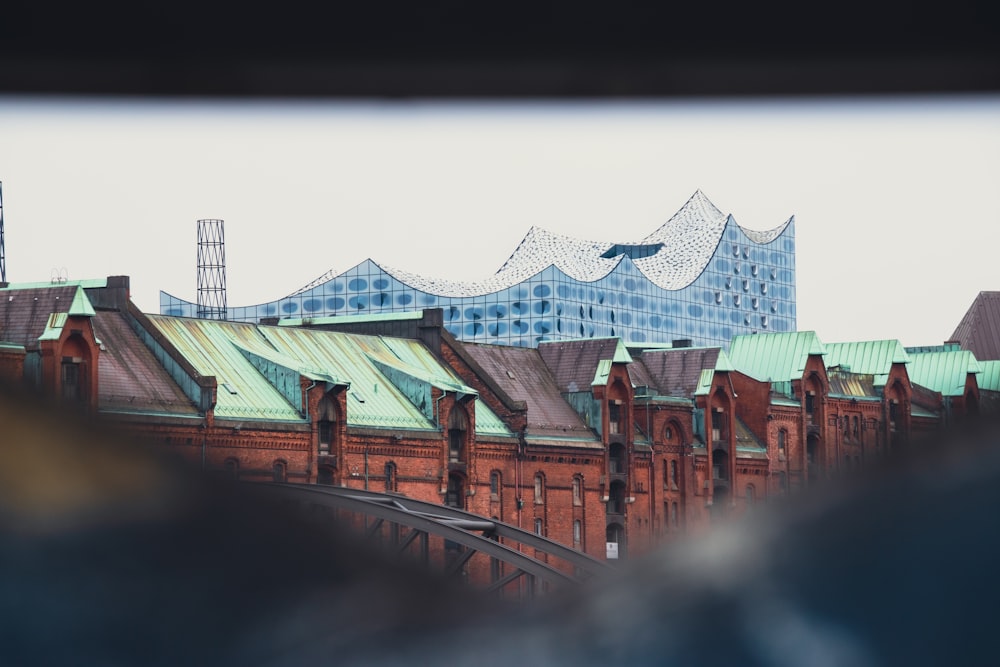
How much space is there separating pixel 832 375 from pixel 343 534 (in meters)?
72.7

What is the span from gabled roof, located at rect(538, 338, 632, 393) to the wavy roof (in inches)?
1629

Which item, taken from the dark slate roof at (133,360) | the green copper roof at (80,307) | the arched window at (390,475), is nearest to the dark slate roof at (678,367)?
the arched window at (390,475)

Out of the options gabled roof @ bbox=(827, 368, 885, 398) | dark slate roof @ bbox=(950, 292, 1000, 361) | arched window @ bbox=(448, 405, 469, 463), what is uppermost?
dark slate roof @ bbox=(950, 292, 1000, 361)

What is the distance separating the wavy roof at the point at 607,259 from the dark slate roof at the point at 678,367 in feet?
127

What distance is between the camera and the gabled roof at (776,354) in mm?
72375

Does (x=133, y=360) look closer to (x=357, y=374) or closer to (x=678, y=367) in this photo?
(x=357, y=374)

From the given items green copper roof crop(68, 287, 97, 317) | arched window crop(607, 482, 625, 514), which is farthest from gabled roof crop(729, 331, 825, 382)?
green copper roof crop(68, 287, 97, 317)

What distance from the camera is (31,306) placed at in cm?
4309

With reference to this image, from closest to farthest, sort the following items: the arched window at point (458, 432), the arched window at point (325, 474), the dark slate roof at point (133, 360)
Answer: the dark slate roof at point (133, 360)
the arched window at point (325, 474)
the arched window at point (458, 432)

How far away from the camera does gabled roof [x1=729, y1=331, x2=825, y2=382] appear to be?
7238 centimetres

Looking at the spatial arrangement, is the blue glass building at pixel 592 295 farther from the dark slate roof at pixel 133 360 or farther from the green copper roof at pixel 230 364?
the dark slate roof at pixel 133 360

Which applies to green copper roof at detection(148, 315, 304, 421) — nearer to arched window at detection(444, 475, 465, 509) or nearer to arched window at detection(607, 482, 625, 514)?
arched window at detection(444, 475, 465, 509)

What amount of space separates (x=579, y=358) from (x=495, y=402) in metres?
7.42

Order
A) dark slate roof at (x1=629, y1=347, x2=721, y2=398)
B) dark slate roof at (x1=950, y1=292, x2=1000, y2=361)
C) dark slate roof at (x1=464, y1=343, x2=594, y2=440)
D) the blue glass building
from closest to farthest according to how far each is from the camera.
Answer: dark slate roof at (x1=950, y1=292, x2=1000, y2=361) → dark slate roof at (x1=464, y1=343, x2=594, y2=440) → dark slate roof at (x1=629, y1=347, x2=721, y2=398) → the blue glass building
